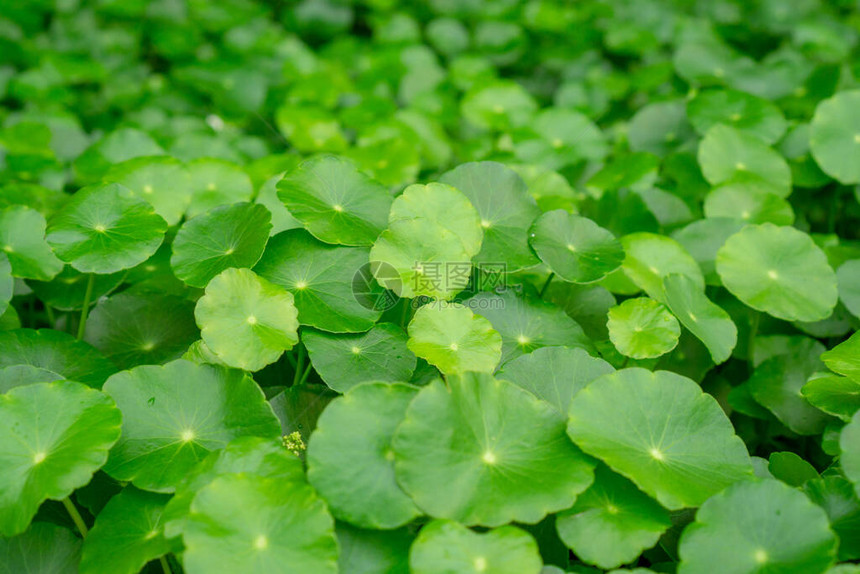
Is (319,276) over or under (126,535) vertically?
over

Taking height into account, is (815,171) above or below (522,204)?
below

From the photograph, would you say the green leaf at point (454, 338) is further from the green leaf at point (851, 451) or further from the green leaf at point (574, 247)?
the green leaf at point (851, 451)

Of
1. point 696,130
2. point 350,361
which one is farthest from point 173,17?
point 350,361

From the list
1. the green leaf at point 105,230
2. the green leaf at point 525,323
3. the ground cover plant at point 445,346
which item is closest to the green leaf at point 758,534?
the ground cover plant at point 445,346

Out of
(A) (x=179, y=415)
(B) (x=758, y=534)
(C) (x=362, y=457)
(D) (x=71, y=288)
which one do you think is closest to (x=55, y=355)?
(D) (x=71, y=288)

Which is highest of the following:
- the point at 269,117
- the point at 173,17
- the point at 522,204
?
the point at 522,204

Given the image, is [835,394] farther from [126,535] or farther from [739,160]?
[126,535]

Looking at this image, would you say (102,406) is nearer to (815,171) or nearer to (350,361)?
(350,361)
